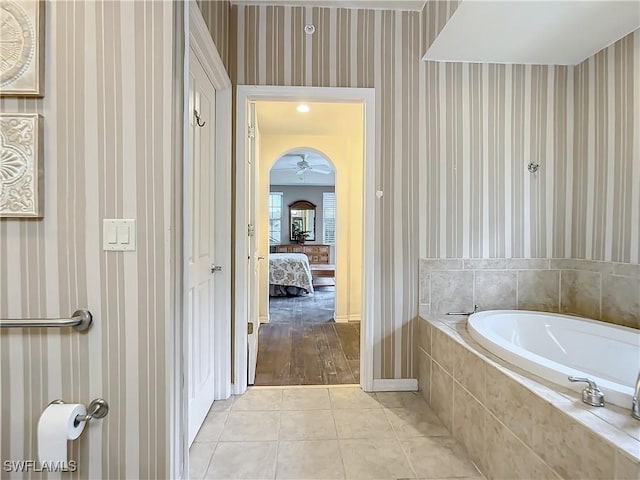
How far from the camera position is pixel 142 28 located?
52.4 inches

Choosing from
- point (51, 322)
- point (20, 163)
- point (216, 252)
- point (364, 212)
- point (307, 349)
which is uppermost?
point (20, 163)

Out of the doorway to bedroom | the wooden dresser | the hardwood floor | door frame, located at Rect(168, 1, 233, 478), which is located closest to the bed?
the doorway to bedroom

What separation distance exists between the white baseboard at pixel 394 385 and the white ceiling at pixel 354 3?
2.58 m

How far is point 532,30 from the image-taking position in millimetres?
2117

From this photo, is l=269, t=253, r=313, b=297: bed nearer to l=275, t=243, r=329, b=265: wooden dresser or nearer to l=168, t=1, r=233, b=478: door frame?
l=275, t=243, r=329, b=265: wooden dresser

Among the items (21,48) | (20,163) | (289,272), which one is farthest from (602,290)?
(289,272)

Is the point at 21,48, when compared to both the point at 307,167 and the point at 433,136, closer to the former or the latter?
the point at 433,136

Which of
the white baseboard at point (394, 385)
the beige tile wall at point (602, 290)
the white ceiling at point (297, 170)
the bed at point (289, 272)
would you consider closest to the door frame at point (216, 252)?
the white baseboard at point (394, 385)

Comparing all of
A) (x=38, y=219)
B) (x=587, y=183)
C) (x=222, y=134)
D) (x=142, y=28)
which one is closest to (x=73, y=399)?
(x=38, y=219)

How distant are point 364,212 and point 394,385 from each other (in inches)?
48.8

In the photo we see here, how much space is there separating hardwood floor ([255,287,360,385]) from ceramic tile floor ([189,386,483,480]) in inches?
12.2

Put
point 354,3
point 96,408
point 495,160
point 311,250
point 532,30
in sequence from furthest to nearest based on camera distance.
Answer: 1. point 311,250
2. point 495,160
3. point 354,3
4. point 532,30
5. point 96,408

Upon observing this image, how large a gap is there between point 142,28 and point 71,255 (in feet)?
2.93

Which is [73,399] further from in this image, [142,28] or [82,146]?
[142,28]
